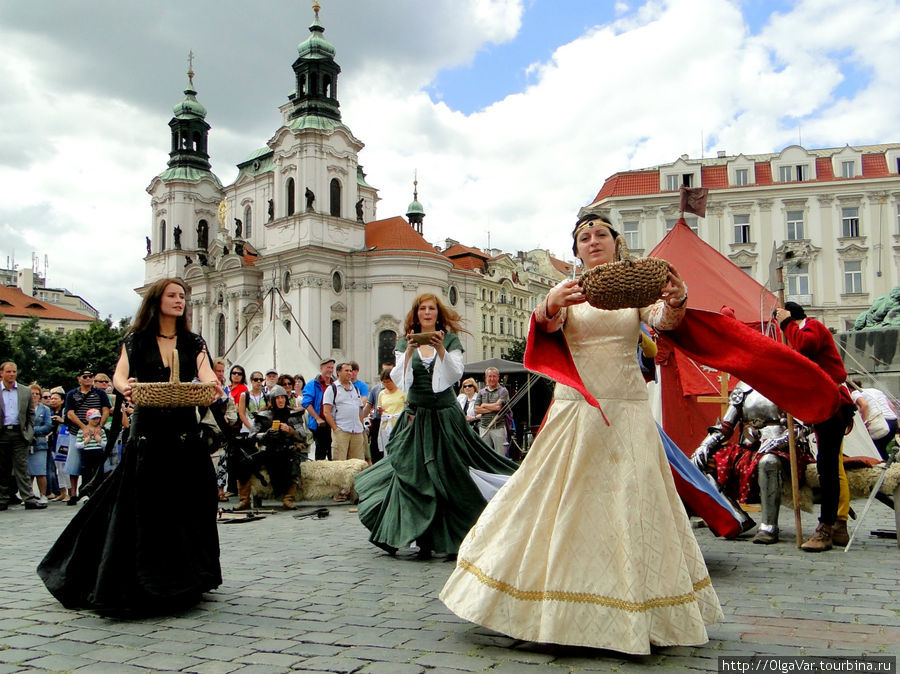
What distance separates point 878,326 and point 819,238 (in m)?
31.9

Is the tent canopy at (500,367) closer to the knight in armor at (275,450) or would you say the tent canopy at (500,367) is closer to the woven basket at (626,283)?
the knight in armor at (275,450)

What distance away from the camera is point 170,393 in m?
4.41

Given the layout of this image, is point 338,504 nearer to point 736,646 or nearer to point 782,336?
point 782,336

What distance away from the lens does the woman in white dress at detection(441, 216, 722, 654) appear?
330cm

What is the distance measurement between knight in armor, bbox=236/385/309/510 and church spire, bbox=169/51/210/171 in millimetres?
58907

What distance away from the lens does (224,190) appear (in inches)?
2537

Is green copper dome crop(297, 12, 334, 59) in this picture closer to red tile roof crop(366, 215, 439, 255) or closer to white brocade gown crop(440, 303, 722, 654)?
red tile roof crop(366, 215, 439, 255)

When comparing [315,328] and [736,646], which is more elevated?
[315,328]

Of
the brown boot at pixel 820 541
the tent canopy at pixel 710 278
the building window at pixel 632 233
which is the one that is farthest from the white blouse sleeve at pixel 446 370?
the building window at pixel 632 233

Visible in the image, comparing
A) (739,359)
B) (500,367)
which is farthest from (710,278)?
(500,367)

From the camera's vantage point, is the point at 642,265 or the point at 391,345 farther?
the point at 391,345

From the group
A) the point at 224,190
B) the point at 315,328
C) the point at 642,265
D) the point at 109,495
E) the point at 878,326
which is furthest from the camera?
the point at 224,190

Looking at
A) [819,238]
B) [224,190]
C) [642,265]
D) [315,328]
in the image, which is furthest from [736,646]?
[224,190]

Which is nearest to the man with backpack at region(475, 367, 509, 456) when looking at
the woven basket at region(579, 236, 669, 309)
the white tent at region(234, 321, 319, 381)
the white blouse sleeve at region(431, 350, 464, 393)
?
the white blouse sleeve at region(431, 350, 464, 393)
